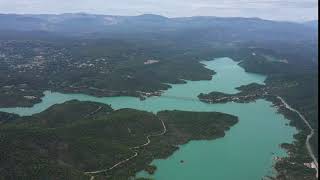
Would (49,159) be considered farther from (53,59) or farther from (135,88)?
(53,59)

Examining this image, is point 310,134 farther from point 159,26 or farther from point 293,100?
point 159,26

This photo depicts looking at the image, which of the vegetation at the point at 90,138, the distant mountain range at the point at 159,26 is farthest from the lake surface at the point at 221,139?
the distant mountain range at the point at 159,26

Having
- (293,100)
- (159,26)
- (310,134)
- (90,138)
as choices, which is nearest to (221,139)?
(310,134)

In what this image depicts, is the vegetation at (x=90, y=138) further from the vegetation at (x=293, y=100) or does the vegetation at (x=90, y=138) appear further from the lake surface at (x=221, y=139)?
the vegetation at (x=293, y=100)

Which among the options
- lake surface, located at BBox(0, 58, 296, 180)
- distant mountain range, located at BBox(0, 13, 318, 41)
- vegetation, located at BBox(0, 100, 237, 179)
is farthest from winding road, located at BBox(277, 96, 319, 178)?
distant mountain range, located at BBox(0, 13, 318, 41)

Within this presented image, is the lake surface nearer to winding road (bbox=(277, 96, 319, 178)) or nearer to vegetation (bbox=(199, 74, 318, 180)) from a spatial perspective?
vegetation (bbox=(199, 74, 318, 180))

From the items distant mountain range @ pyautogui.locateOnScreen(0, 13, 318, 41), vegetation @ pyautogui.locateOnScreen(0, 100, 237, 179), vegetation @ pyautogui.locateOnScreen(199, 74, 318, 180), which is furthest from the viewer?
distant mountain range @ pyautogui.locateOnScreen(0, 13, 318, 41)

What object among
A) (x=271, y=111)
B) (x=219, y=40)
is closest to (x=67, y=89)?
(x=271, y=111)
